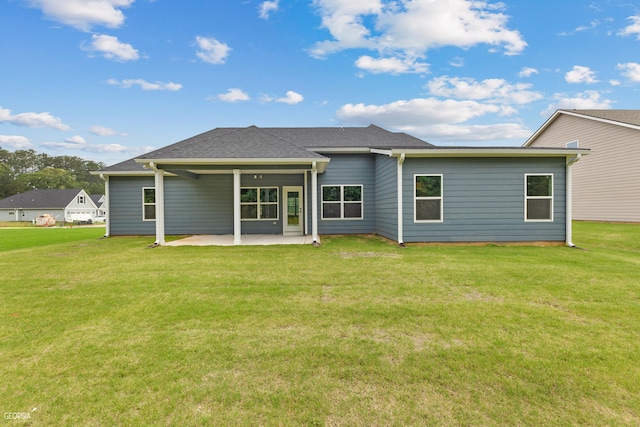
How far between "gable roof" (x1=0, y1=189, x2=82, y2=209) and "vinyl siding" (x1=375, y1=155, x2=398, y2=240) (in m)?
47.1

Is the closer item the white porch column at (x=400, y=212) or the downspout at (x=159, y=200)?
the white porch column at (x=400, y=212)

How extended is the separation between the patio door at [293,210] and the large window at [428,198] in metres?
4.75

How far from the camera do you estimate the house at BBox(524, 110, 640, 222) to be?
44.0ft

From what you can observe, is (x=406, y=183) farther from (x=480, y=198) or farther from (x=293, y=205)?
(x=293, y=205)

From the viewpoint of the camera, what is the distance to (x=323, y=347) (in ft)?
9.12

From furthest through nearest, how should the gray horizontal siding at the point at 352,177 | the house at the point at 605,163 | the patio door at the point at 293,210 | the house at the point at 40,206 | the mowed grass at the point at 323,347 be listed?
the house at the point at 40,206
the house at the point at 605,163
the patio door at the point at 293,210
the gray horizontal siding at the point at 352,177
the mowed grass at the point at 323,347

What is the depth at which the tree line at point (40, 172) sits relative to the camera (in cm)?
5250

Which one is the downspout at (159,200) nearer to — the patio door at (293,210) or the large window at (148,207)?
the large window at (148,207)

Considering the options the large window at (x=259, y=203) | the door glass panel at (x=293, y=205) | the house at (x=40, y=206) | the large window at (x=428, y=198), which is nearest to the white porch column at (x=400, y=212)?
the large window at (x=428, y=198)

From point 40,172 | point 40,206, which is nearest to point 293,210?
point 40,206

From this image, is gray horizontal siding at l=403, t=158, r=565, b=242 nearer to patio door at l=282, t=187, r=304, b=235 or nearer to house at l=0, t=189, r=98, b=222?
patio door at l=282, t=187, r=304, b=235

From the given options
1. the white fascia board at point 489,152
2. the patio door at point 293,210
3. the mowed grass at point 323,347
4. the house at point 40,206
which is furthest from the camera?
the house at point 40,206

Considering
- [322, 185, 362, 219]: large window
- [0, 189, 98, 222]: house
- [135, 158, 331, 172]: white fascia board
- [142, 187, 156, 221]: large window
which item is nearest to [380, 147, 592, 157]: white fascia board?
[135, 158, 331, 172]: white fascia board

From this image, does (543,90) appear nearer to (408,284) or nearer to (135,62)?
(408,284)
